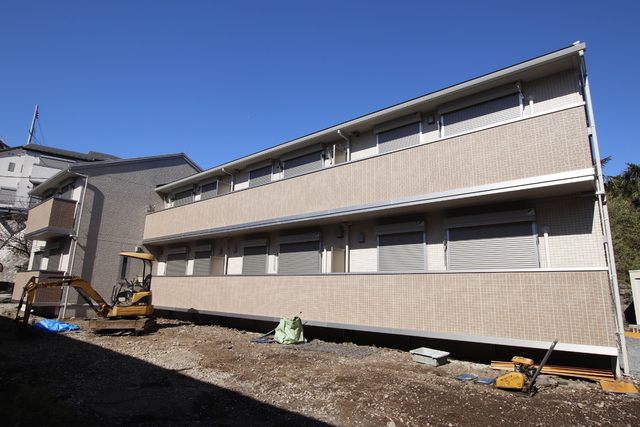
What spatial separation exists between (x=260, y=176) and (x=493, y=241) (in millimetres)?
9206

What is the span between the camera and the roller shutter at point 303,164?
41.7 feet

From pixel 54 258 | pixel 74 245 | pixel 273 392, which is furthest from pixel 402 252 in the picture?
pixel 54 258

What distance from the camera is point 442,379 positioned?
6496 mm

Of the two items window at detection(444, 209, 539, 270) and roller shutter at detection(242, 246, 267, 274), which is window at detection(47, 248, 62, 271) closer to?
roller shutter at detection(242, 246, 267, 274)

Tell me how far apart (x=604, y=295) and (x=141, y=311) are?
12.6 metres

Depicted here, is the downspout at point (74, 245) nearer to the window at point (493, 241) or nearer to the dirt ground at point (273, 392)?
the dirt ground at point (273, 392)

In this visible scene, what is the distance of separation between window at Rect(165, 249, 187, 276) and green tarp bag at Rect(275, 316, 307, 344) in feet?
27.2

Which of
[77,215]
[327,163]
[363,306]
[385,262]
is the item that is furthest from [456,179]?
[77,215]

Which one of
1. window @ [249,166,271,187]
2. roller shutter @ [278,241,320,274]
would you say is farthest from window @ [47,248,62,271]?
roller shutter @ [278,241,320,274]

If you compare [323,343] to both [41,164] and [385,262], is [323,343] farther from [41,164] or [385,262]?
[41,164]

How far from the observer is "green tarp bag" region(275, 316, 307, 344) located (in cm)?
1017

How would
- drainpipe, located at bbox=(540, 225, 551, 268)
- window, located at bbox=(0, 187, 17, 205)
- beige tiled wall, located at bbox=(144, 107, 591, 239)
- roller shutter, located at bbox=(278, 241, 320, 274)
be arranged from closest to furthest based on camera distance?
1. beige tiled wall, located at bbox=(144, 107, 591, 239)
2. drainpipe, located at bbox=(540, 225, 551, 268)
3. roller shutter, located at bbox=(278, 241, 320, 274)
4. window, located at bbox=(0, 187, 17, 205)

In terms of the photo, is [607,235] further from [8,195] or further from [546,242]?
[8,195]

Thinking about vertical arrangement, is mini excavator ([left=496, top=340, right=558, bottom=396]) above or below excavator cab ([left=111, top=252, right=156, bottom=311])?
below
